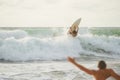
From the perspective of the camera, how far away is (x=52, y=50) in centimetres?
435

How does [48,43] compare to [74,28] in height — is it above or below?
below

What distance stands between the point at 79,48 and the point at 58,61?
387mm

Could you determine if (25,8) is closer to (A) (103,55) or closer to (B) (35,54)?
(B) (35,54)

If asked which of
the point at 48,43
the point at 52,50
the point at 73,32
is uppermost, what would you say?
the point at 73,32

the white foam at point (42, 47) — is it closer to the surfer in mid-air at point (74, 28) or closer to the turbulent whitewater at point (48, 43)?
the turbulent whitewater at point (48, 43)

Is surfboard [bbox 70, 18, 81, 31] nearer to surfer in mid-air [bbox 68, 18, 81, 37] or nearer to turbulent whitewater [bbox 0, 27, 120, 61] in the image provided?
surfer in mid-air [bbox 68, 18, 81, 37]

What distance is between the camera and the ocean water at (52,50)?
13.6ft

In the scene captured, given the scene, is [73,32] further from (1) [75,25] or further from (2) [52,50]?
(2) [52,50]

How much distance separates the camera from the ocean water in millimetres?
4156

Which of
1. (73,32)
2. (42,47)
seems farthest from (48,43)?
(73,32)

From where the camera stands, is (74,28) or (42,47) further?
(42,47)

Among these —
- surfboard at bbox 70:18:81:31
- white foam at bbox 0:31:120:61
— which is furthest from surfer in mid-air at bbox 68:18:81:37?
white foam at bbox 0:31:120:61

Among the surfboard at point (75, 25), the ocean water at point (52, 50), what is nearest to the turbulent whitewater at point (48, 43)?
the ocean water at point (52, 50)

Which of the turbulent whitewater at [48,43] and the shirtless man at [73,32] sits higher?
the shirtless man at [73,32]
